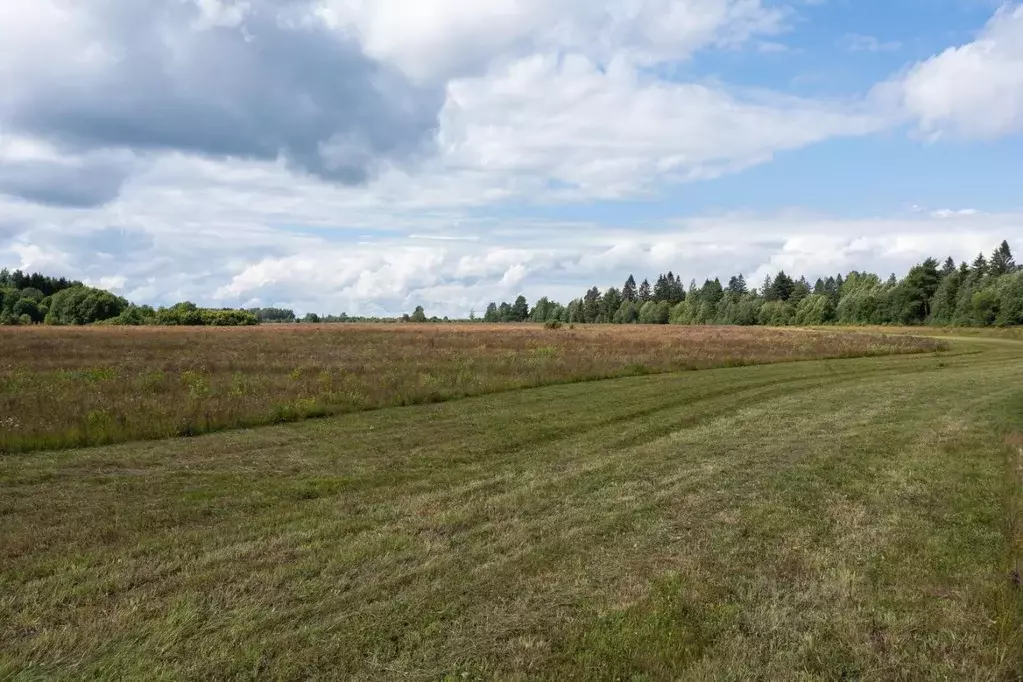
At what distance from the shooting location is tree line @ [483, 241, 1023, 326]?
73.1 metres

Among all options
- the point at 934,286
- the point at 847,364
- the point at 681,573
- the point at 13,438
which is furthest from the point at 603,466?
the point at 934,286

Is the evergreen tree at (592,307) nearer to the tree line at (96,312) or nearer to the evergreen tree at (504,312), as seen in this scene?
the evergreen tree at (504,312)

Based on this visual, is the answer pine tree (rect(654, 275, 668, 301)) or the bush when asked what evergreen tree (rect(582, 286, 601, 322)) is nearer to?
pine tree (rect(654, 275, 668, 301))

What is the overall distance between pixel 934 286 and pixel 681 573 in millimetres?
99455

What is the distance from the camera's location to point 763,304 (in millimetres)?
116625

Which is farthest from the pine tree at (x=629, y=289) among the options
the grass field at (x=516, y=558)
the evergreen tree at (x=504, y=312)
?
the grass field at (x=516, y=558)

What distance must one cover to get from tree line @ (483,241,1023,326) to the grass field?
7288 centimetres

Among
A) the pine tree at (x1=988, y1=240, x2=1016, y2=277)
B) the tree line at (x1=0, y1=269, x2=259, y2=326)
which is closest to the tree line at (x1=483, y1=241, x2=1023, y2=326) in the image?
the pine tree at (x1=988, y1=240, x2=1016, y2=277)

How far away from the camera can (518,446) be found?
10.8 meters

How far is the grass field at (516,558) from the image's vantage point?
163 inches

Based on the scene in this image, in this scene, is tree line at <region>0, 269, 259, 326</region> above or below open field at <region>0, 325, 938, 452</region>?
above

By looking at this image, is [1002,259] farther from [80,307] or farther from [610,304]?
[80,307]

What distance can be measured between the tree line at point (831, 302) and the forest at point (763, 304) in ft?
0.43

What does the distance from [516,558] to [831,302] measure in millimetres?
113692
